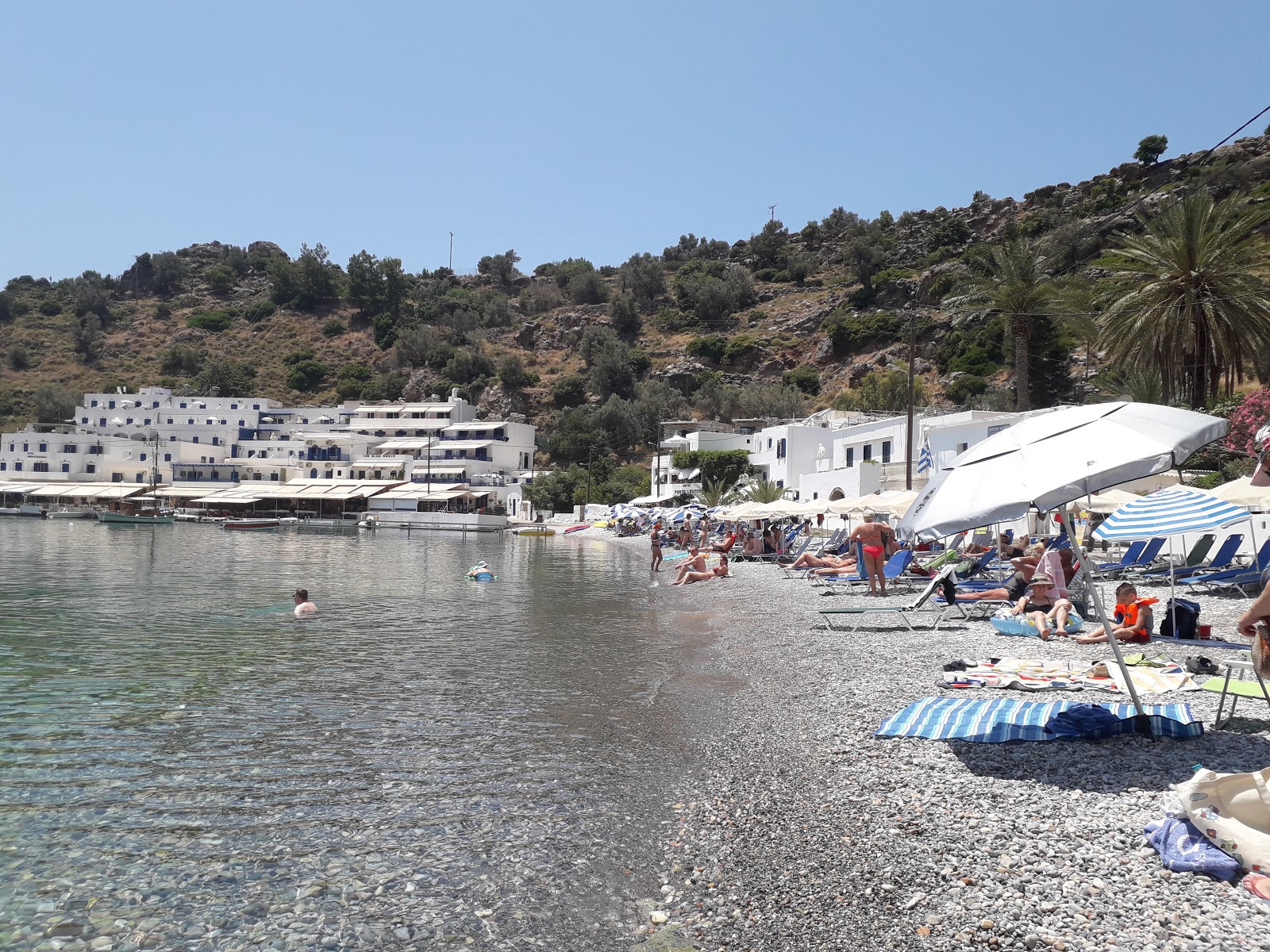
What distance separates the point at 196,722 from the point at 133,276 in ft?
519

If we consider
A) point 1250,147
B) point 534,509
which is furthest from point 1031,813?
point 1250,147

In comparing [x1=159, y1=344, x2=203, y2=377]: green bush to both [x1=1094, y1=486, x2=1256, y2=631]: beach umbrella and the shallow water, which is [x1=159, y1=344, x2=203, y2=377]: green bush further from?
[x1=1094, y1=486, x2=1256, y2=631]: beach umbrella

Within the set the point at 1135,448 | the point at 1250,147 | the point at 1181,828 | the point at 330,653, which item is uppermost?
the point at 1250,147

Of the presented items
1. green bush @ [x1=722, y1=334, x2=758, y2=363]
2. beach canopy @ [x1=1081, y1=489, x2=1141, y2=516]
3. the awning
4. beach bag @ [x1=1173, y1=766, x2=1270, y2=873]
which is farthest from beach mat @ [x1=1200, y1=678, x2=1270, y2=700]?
green bush @ [x1=722, y1=334, x2=758, y2=363]

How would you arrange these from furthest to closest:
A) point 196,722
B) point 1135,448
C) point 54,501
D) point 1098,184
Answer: point 1098,184, point 54,501, point 196,722, point 1135,448

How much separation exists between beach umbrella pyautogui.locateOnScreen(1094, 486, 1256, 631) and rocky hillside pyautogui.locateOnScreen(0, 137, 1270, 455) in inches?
1724

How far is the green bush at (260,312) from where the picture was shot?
131 m

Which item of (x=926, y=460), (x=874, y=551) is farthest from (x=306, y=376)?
(x=874, y=551)

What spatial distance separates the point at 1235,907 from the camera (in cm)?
369

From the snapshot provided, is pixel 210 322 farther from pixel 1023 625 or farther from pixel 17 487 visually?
pixel 1023 625

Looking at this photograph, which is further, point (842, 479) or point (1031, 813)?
point (842, 479)

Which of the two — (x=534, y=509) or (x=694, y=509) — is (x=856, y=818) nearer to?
(x=694, y=509)

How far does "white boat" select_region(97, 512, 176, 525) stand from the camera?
65.3 metres

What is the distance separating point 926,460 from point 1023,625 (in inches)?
916
